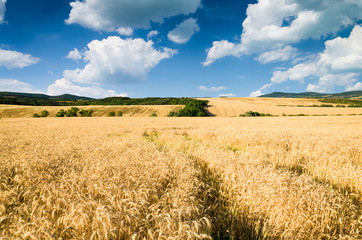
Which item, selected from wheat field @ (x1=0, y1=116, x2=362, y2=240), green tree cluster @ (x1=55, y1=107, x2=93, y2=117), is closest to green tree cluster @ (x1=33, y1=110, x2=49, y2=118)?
green tree cluster @ (x1=55, y1=107, x2=93, y2=117)

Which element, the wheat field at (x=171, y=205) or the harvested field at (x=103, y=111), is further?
the harvested field at (x=103, y=111)

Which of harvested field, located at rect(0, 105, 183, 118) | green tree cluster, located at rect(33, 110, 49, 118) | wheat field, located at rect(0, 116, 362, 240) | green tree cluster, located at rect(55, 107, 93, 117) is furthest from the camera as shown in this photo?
green tree cluster, located at rect(55, 107, 93, 117)

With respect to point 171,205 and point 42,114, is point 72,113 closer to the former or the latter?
point 42,114

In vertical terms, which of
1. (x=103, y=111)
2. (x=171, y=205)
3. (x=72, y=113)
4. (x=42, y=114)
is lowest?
(x=42, y=114)

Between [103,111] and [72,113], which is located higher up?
[103,111]

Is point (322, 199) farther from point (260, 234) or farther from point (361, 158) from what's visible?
point (361, 158)

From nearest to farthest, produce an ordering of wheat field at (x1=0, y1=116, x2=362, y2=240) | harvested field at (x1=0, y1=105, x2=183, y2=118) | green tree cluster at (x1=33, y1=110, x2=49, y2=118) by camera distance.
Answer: wheat field at (x1=0, y1=116, x2=362, y2=240) → harvested field at (x1=0, y1=105, x2=183, y2=118) → green tree cluster at (x1=33, y1=110, x2=49, y2=118)

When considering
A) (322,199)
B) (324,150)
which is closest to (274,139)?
(324,150)

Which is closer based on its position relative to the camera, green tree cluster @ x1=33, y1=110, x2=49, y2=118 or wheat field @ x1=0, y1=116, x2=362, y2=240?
wheat field @ x1=0, y1=116, x2=362, y2=240

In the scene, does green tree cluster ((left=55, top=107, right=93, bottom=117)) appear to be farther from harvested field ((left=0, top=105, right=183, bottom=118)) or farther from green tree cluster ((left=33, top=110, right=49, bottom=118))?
green tree cluster ((left=33, top=110, right=49, bottom=118))

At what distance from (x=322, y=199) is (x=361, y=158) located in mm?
7088

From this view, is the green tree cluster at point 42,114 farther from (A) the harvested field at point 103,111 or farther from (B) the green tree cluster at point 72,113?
(B) the green tree cluster at point 72,113

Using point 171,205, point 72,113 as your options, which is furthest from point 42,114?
point 171,205

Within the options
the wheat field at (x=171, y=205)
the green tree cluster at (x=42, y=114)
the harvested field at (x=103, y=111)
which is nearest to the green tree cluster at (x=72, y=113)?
the harvested field at (x=103, y=111)
